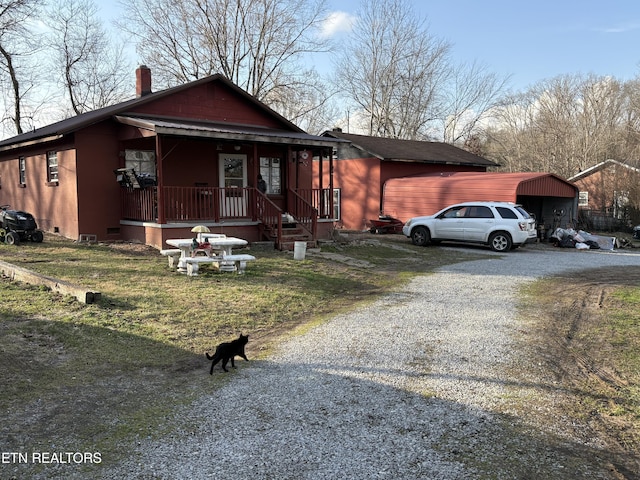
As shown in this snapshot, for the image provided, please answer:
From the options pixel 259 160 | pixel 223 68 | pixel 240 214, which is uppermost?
pixel 223 68

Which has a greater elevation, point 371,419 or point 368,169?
point 368,169

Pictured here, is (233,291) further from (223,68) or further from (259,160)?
(223,68)

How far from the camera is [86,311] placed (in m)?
6.96

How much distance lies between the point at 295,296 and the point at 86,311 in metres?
3.33

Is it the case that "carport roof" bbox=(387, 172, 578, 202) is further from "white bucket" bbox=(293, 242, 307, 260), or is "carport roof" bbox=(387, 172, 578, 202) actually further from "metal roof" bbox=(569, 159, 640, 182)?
"white bucket" bbox=(293, 242, 307, 260)

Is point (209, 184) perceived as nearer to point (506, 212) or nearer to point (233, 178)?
point (233, 178)

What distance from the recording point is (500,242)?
16.5 metres

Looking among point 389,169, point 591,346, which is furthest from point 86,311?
point 389,169

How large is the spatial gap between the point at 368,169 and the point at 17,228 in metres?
15.1

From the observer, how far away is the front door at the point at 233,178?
615 inches

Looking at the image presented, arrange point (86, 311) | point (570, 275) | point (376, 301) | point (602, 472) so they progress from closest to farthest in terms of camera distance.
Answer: point (602, 472), point (86, 311), point (376, 301), point (570, 275)

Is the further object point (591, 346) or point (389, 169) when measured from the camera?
point (389, 169)

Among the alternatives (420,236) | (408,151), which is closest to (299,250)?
(420,236)

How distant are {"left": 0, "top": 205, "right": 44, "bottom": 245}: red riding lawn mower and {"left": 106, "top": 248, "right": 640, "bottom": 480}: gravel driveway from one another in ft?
34.6
